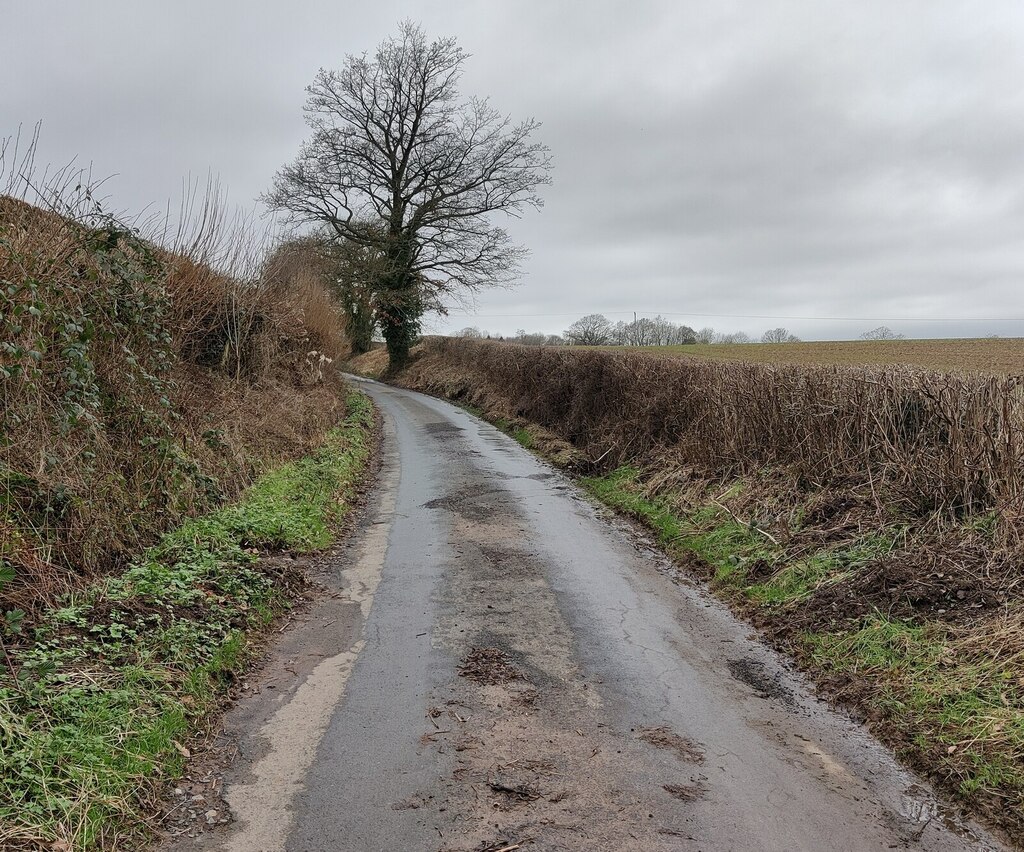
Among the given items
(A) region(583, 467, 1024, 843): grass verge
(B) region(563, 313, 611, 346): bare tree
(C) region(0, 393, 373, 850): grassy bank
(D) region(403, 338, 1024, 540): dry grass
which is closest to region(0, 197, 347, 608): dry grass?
(C) region(0, 393, 373, 850): grassy bank

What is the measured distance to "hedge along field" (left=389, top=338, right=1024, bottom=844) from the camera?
436cm

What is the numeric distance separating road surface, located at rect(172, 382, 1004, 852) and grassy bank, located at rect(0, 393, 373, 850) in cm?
40

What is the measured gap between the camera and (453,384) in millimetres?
31859

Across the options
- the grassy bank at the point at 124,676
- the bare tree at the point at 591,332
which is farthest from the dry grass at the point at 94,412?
the bare tree at the point at 591,332

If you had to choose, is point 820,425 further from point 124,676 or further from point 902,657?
point 124,676

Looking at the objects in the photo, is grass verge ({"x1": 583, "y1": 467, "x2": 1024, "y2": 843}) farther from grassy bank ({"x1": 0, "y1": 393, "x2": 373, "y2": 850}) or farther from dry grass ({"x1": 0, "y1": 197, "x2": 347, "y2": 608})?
dry grass ({"x1": 0, "y1": 197, "x2": 347, "y2": 608})

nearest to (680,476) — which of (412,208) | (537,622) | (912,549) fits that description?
(912,549)

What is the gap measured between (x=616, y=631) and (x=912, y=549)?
282cm

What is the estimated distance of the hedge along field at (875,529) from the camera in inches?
172

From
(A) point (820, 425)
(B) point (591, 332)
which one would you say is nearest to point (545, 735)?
(A) point (820, 425)

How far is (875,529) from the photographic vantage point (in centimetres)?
677

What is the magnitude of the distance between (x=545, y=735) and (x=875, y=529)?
4.37 m

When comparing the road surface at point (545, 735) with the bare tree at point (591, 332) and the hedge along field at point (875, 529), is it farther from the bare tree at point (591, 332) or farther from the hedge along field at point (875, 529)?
the bare tree at point (591, 332)

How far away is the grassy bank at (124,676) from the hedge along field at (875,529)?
14.4 feet
